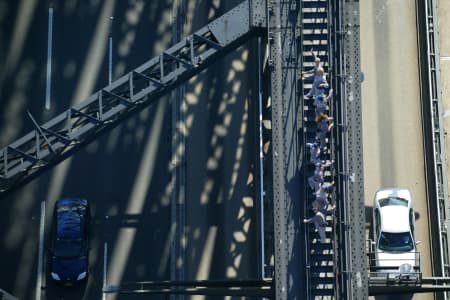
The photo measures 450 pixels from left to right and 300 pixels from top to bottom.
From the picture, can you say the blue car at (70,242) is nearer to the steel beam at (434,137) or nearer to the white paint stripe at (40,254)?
the white paint stripe at (40,254)

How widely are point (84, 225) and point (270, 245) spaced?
1125cm

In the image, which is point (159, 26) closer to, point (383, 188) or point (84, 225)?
point (84, 225)

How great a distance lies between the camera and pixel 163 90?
49.1 m

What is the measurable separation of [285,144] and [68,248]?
15.8m

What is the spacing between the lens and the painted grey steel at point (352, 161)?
4425 cm

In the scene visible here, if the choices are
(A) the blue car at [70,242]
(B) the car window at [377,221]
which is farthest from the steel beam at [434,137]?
(A) the blue car at [70,242]

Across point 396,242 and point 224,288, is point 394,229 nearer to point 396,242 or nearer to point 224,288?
point 396,242

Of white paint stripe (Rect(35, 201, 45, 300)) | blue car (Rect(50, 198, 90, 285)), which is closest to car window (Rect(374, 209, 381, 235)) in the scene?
blue car (Rect(50, 198, 90, 285))

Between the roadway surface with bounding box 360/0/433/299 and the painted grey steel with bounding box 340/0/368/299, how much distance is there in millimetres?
10748

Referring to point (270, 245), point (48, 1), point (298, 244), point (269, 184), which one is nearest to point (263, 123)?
point (269, 184)

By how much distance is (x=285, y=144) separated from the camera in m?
45.7

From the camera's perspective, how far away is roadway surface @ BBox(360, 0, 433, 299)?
55.8 m

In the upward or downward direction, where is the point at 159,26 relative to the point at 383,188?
upward

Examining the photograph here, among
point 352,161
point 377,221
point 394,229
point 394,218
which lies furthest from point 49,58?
point 394,229
